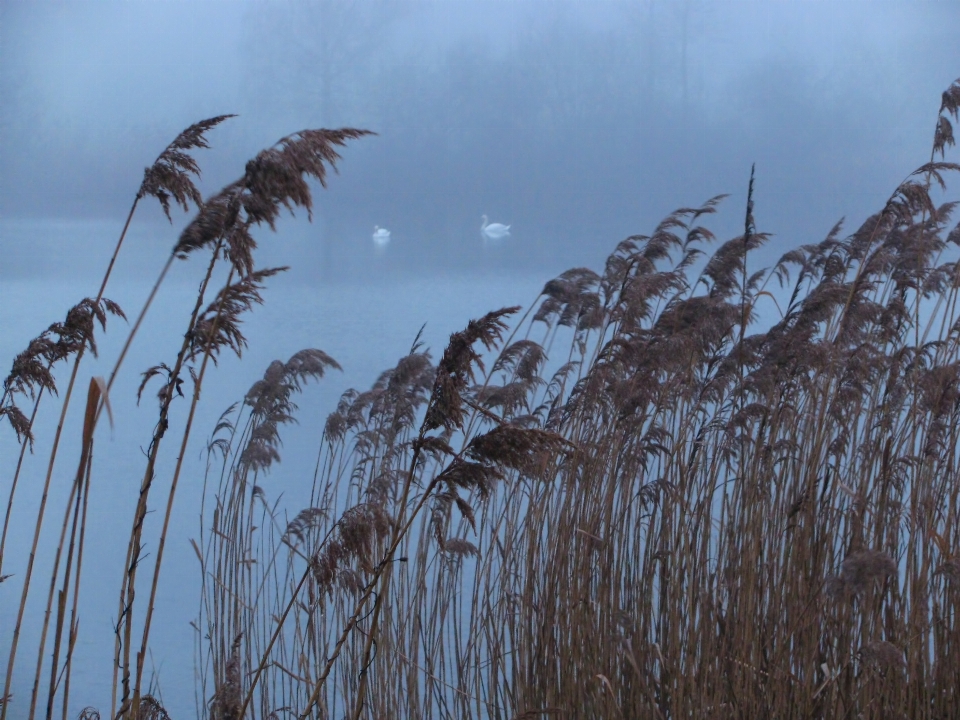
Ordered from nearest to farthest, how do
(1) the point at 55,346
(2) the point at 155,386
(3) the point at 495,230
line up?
1. (1) the point at 55,346
2. (2) the point at 155,386
3. (3) the point at 495,230

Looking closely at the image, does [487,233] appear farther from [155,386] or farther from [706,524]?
[706,524]

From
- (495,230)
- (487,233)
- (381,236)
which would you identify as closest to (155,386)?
(381,236)

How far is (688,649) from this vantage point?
2.15 m

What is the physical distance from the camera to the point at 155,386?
8547 millimetres

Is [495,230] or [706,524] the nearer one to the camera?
[706,524]

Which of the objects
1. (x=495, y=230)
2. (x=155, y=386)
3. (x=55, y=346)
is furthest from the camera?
(x=495, y=230)

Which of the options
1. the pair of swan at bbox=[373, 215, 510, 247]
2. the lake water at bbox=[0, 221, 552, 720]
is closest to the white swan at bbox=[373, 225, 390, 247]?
the pair of swan at bbox=[373, 215, 510, 247]

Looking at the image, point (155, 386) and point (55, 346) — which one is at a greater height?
point (155, 386)

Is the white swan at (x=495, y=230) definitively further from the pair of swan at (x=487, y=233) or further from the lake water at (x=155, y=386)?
the lake water at (x=155, y=386)

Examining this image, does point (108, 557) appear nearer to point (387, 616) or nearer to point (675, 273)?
point (387, 616)

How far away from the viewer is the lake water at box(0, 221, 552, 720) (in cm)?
483

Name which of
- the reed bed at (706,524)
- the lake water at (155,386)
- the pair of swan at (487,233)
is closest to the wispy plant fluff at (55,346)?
the reed bed at (706,524)

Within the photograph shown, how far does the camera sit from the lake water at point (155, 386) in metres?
4.83

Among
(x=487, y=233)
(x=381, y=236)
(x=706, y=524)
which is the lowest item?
(x=706, y=524)
